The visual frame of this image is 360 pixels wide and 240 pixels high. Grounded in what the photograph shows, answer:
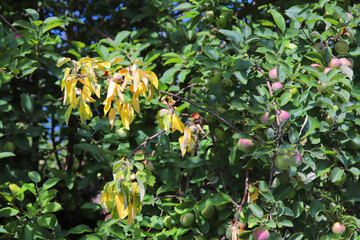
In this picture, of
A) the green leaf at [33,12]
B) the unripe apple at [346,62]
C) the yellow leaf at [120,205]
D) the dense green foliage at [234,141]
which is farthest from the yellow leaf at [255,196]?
the green leaf at [33,12]

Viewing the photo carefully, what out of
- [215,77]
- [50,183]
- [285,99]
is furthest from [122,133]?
[285,99]

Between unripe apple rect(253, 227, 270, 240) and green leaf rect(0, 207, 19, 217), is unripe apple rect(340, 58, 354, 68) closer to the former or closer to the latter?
unripe apple rect(253, 227, 270, 240)

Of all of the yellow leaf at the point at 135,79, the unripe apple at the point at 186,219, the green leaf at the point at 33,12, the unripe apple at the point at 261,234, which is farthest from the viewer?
the green leaf at the point at 33,12

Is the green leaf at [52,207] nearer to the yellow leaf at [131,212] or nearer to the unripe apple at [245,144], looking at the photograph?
the yellow leaf at [131,212]

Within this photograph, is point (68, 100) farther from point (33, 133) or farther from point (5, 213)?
point (33, 133)

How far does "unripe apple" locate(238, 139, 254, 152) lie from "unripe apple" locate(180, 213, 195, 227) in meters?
0.31

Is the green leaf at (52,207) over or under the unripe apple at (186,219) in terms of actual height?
over

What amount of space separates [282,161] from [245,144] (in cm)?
14

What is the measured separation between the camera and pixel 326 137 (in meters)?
1.73

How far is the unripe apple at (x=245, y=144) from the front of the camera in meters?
1.56

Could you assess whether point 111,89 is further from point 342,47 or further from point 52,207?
point 342,47

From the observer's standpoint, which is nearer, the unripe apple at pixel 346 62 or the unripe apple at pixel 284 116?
the unripe apple at pixel 284 116

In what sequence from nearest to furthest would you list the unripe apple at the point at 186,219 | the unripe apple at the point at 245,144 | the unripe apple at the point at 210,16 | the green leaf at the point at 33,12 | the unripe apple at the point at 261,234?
the unripe apple at the point at 261,234
the unripe apple at the point at 245,144
the unripe apple at the point at 186,219
the green leaf at the point at 33,12
the unripe apple at the point at 210,16

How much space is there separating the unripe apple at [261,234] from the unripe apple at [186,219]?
0.28 m
